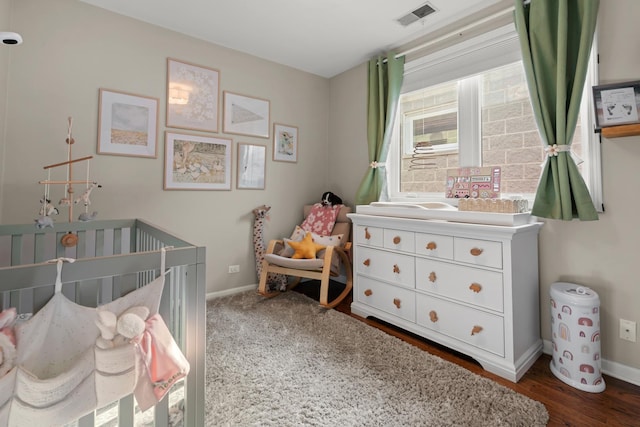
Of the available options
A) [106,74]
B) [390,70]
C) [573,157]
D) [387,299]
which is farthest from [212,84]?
[573,157]

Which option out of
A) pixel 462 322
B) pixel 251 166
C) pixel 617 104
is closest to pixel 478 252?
pixel 462 322

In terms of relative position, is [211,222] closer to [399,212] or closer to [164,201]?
[164,201]

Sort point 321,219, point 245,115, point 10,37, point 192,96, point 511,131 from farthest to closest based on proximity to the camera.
Result: point 321,219 < point 245,115 < point 192,96 < point 511,131 < point 10,37

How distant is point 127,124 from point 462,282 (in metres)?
2.77

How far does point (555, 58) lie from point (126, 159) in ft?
Result: 10.2

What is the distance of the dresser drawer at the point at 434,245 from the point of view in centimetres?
194

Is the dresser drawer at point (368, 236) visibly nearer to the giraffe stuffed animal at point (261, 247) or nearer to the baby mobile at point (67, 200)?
the giraffe stuffed animal at point (261, 247)

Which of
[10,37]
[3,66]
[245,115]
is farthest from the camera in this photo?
[245,115]

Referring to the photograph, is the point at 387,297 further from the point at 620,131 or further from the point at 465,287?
the point at 620,131

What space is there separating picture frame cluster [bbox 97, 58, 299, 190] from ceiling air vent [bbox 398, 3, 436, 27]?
1502mm

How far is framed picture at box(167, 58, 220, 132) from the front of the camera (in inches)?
103

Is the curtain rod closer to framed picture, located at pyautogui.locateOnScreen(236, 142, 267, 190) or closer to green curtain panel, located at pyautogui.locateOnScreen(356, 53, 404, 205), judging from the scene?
green curtain panel, located at pyautogui.locateOnScreen(356, 53, 404, 205)

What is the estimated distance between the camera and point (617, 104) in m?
1.58

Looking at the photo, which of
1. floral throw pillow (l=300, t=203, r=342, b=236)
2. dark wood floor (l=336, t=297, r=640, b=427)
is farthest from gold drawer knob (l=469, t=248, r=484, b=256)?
floral throw pillow (l=300, t=203, r=342, b=236)
